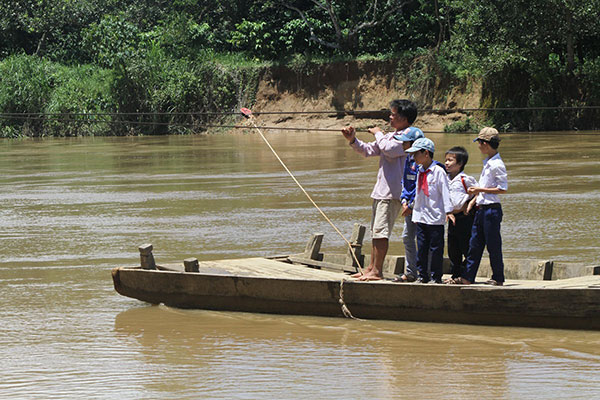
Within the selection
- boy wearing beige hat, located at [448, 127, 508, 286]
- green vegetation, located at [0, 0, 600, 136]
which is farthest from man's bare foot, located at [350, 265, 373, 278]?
green vegetation, located at [0, 0, 600, 136]

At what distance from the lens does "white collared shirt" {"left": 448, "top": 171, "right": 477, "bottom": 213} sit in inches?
281

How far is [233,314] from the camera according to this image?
7.61 m

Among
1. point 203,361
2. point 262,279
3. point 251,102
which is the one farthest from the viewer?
point 251,102

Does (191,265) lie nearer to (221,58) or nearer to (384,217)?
(384,217)

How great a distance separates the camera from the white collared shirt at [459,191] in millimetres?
7141

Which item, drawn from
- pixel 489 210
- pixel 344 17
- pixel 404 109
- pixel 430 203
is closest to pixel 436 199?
pixel 430 203

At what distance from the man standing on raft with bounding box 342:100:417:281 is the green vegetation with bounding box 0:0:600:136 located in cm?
2094

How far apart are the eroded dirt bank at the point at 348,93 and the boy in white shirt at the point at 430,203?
24.5 m

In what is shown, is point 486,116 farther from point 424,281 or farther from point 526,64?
point 424,281

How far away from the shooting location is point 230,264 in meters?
8.29

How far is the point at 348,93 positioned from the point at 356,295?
28.9m

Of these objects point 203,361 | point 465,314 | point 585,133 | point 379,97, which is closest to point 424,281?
point 465,314

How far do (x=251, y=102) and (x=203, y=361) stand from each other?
3125cm

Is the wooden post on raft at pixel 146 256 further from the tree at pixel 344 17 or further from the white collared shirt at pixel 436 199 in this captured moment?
the tree at pixel 344 17
